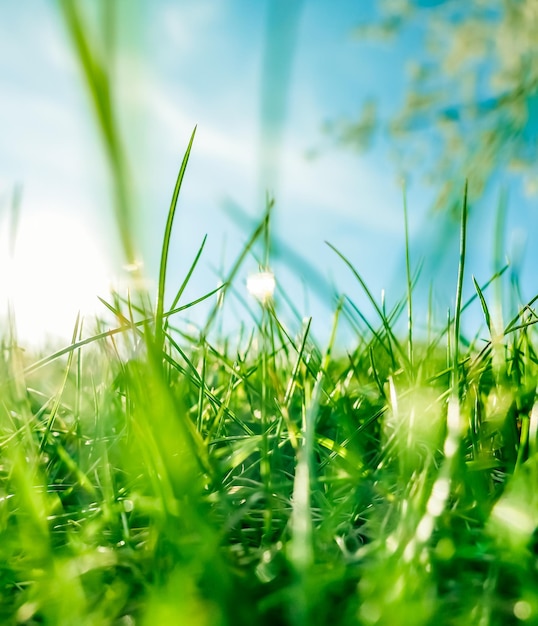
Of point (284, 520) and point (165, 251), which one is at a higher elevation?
point (165, 251)

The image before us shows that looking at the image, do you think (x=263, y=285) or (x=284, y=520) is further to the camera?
(x=263, y=285)

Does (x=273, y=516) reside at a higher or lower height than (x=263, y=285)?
lower

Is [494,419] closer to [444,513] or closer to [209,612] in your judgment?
[444,513]

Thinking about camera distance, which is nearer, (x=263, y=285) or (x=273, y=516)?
(x=273, y=516)

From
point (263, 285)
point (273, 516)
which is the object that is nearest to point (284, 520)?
point (273, 516)

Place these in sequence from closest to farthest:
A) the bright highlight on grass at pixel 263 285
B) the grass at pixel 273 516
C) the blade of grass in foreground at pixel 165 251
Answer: the grass at pixel 273 516 → the blade of grass in foreground at pixel 165 251 → the bright highlight on grass at pixel 263 285

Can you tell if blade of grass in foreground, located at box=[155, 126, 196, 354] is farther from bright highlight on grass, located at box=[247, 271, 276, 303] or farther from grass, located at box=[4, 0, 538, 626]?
bright highlight on grass, located at box=[247, 271, 276, 303]

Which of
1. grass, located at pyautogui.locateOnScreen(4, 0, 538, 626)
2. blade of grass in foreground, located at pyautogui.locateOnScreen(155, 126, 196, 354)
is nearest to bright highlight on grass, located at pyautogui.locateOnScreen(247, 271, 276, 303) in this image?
grass, located at pyautogui.locateOnScreen(4, 0, 538, 626)

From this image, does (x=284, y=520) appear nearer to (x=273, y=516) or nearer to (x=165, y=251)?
(x=273, y=516)

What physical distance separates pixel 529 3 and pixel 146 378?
28.8ft

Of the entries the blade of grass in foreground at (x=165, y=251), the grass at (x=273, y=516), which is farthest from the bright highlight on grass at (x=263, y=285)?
the blade of grass in foreground at (x=165, y=251)

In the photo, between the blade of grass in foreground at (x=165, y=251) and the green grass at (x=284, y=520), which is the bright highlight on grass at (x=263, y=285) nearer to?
the green grass at (x=284, y=520)

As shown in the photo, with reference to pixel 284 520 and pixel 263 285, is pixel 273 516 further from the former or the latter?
pixel 263 285

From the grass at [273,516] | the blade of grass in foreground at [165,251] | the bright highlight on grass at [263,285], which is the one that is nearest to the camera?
the grass at [273,516]
